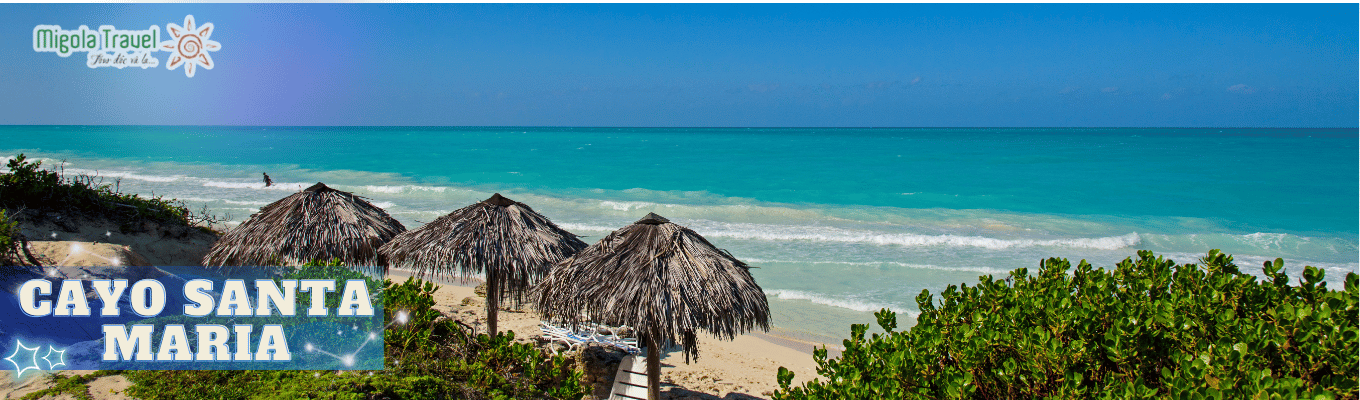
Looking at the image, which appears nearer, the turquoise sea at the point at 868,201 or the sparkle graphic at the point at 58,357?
the sparkle graphic at the point at 58,357

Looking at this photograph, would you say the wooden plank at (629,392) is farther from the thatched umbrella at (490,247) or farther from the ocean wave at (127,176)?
the ocean wave at (127,176)

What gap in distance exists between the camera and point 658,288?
5965 mm

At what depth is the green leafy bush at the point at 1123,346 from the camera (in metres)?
2.75

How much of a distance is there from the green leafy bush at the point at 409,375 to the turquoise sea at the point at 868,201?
5665 millimetres

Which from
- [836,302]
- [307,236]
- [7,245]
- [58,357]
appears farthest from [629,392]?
[836,302]

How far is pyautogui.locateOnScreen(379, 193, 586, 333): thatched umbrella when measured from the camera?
7.13 meters

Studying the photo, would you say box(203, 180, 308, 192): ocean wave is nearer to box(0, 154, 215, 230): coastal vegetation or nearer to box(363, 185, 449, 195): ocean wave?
box(363, 185, 449, 195): ocean wave

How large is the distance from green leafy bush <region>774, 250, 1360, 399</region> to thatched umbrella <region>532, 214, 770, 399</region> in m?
2.25

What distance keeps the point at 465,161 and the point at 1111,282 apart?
145ft

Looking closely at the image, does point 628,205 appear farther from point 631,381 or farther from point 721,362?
point 631,381

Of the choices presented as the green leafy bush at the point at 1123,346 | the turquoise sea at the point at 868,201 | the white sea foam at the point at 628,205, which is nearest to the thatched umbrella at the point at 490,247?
the green leafy bush at the point at 1123,346

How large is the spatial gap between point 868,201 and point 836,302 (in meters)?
14.9

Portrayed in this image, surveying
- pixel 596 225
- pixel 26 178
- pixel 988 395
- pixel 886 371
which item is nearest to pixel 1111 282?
pixel 988 395

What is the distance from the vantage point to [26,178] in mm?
9547
